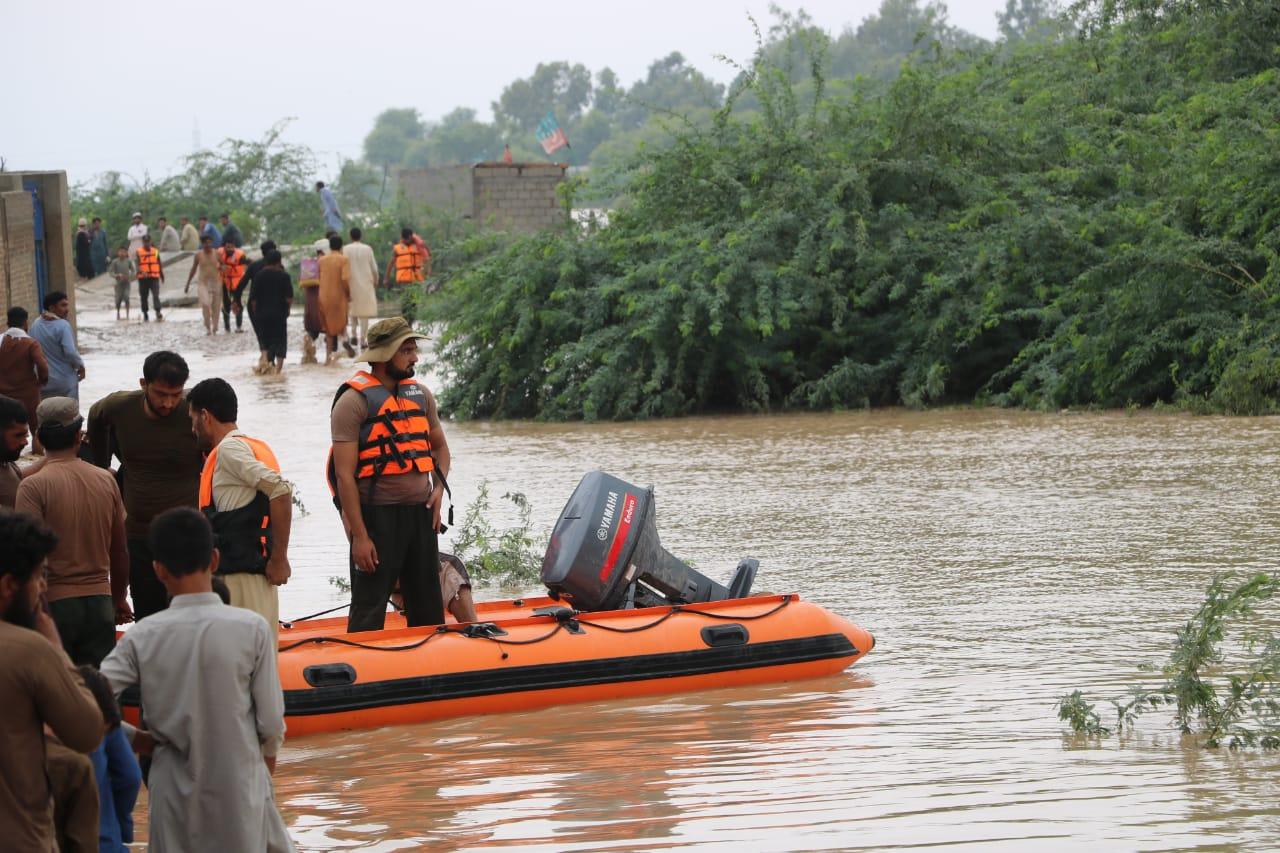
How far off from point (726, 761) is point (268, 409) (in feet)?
42.9

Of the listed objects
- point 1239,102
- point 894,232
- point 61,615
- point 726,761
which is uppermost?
point 1239,102

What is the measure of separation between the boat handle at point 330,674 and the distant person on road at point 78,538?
0.94 metres

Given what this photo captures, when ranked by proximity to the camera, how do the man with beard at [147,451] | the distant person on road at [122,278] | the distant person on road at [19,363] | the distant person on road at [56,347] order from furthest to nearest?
the distant person on road at [122,278] < the distant person on road at [56,347] < the distant person on road at [19,363] < the man with beard at [147,451]

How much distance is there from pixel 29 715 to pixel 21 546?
366mm

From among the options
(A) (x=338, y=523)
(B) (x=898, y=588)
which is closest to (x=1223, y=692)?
(B) (x=898, y=588)

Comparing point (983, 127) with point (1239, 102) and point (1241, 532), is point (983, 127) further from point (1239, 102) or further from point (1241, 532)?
point (1241, 532)

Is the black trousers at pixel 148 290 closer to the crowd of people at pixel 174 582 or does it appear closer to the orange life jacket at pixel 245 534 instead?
the crowd of people at pixel 174 582

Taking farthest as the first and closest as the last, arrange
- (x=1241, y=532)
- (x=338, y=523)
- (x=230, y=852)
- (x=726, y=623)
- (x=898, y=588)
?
1. (x=338, y=523)
2. (x=1241, y=532)
3. (x=898, y=588)
4. (x=726, y=623)
5. (x=230, y=852)

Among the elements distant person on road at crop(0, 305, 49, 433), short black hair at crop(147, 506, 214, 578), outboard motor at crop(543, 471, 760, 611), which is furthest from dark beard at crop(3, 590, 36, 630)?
distant person on road at crop(0, 305, 49, 433)

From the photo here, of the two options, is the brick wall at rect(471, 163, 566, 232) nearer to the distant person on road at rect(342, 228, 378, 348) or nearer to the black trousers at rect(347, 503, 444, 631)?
the distant person on road at rect(342, 228, 378, 348)

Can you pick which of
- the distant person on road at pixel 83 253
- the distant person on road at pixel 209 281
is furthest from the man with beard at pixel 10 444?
the distant person on road at pixel 83 253

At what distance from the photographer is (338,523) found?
39.2ft

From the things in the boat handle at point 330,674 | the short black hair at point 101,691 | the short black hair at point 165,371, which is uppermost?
the short black hair at point 165,371

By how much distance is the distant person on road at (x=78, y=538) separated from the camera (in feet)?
18.5
